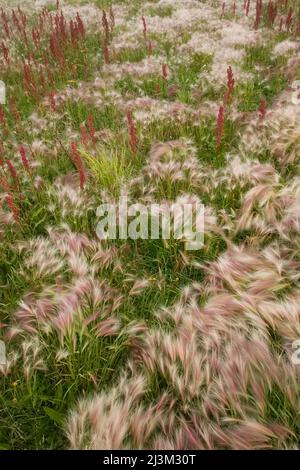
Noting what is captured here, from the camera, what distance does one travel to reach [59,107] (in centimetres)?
557

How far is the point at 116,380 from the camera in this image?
7.39ft

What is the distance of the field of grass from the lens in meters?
1.85

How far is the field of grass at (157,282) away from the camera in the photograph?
1.85m

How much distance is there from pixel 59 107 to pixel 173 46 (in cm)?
328

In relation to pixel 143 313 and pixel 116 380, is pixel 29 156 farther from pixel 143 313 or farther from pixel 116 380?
pixel 116 380

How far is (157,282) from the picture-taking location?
2.79 metres

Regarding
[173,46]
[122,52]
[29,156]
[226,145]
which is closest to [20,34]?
[122,52]
